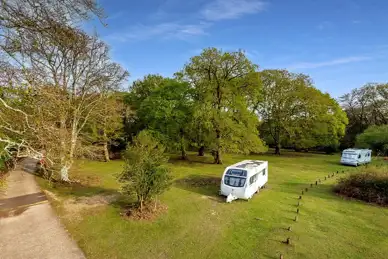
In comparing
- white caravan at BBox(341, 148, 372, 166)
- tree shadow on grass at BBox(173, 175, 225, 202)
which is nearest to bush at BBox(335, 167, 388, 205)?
tree shadow on grass at BBox(173, 175, 225, 202)

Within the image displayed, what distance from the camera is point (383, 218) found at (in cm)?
1054

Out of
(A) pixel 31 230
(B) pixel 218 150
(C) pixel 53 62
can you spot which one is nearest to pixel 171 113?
(B) pixel 218 150

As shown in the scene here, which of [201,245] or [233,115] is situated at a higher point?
[233,115]

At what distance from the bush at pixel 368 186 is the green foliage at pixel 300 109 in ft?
60.5

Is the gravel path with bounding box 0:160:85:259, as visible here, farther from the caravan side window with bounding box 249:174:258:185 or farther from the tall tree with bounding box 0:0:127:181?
the caravan side window with bounding box 249:174:258:185

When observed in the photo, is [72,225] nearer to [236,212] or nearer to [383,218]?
[236,212]

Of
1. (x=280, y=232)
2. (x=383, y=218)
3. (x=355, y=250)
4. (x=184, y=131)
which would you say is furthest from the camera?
(x=184, y=131)

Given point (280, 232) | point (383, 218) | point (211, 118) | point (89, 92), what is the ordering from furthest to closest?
point (211, 118), point (89, 92), point (383, 218), point (280, 232)

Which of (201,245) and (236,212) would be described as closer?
(201,245)

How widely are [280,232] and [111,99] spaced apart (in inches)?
758

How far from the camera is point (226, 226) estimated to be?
950 cm

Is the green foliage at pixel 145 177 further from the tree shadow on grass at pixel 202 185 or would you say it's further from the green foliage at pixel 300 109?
the green foliage at pixel 300 109

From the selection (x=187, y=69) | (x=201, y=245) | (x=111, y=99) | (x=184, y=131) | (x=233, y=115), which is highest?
(x=187, y=69)

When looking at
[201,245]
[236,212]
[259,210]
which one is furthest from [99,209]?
[259,210]
